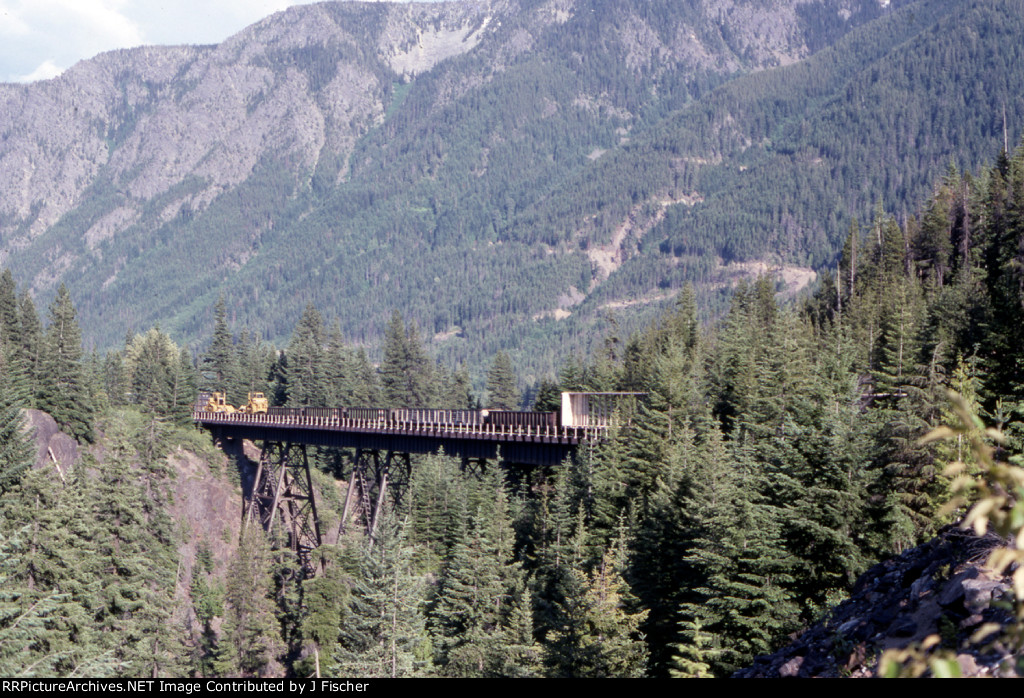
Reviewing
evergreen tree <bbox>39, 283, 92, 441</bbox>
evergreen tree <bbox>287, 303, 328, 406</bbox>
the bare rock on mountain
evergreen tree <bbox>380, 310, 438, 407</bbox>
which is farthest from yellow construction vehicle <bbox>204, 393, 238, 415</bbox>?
the bare rock on mountain

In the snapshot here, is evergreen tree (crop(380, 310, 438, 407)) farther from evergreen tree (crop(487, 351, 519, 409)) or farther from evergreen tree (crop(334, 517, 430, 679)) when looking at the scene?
evergreen tree (crop(334, 517, 430, 679))

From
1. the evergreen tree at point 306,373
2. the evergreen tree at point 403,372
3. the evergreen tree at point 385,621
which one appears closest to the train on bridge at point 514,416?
the evergreen tree at point 385,621

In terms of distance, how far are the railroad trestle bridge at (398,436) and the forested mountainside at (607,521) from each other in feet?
6.93

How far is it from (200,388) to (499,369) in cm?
4267

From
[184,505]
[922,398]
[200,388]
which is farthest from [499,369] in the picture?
[922,398]

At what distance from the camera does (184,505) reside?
79.7 metres

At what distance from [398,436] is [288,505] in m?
22.8

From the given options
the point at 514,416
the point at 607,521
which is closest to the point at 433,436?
the point at 514,416

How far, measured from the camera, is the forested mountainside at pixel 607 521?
2591cm

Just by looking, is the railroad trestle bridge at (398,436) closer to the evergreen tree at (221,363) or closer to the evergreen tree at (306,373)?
the evergreen tree at (306,373)

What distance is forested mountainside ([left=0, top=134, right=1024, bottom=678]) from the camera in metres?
25.9

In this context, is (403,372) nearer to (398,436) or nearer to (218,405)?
(218,405)
